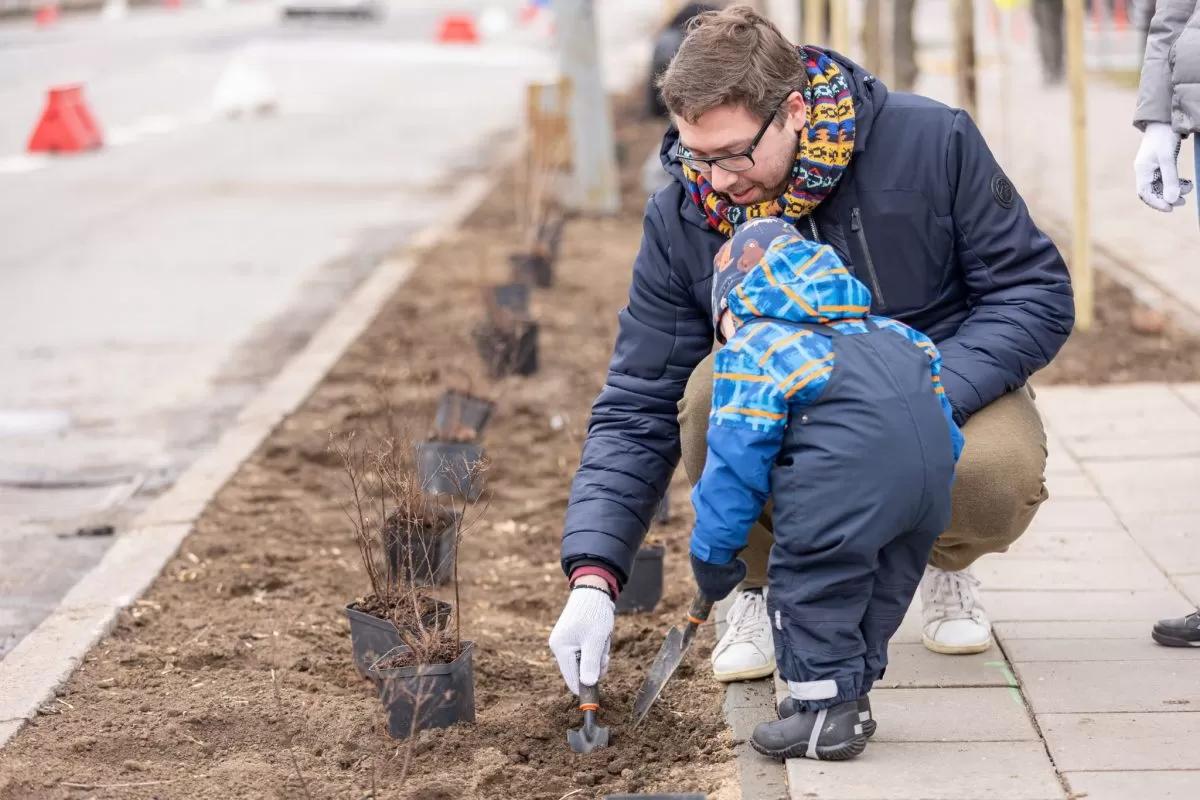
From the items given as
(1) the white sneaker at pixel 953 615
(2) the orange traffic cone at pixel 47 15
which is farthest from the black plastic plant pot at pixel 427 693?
(2) the orange traffic cone at pixel 47 15

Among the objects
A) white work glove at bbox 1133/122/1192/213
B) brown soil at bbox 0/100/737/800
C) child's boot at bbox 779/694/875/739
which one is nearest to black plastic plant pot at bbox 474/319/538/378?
brown soil at bbox 0/100/737/800

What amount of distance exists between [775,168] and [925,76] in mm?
16649

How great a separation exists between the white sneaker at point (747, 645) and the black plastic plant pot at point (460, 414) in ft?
6.43

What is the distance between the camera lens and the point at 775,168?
3350 mm

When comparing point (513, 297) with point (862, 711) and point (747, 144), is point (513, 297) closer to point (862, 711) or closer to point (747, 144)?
point (747, 144)

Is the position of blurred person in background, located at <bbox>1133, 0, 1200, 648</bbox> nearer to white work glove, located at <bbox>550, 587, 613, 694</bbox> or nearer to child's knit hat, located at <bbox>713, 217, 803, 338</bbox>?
child's knit hat, located at <bbox>713, 217, 803, 338</bbox>

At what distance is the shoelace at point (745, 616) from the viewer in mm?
3766

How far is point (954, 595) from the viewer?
12.6 ft

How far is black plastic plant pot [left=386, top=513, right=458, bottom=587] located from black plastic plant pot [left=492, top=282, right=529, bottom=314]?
10.3 feet

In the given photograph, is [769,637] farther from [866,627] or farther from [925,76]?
[925,76]

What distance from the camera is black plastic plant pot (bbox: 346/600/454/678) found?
3.63 m

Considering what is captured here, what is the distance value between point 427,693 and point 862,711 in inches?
37.1

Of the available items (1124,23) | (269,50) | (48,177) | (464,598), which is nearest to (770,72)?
(464,598)

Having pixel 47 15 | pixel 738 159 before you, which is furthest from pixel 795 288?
pixel 47 15
